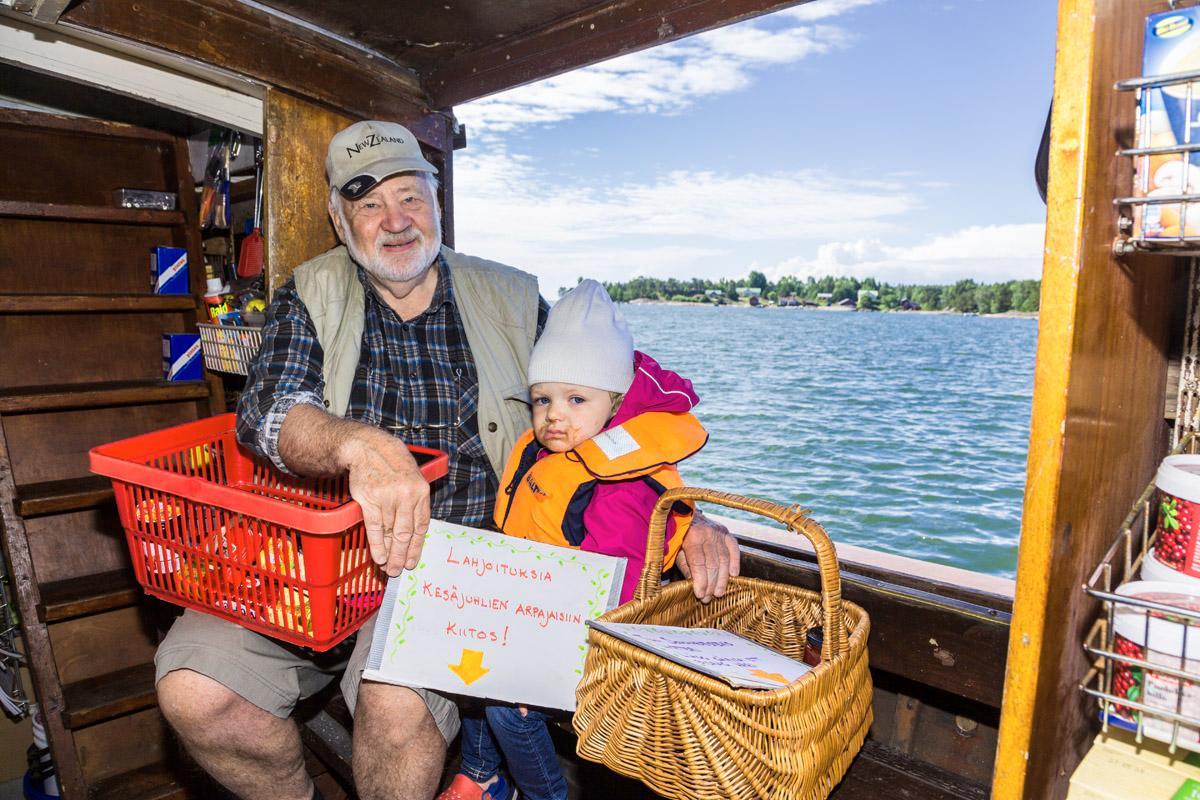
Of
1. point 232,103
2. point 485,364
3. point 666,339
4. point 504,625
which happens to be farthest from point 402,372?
point 666,339

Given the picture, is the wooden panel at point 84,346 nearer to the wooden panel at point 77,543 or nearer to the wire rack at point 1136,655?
the wooden panel at point 77,543

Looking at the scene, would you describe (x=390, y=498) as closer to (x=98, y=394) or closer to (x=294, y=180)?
(x=294, y=180)

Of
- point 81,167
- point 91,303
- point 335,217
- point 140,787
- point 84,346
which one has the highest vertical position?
point 81,167

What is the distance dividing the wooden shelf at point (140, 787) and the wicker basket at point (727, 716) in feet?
6.63

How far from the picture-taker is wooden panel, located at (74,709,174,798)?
2506 millimetres

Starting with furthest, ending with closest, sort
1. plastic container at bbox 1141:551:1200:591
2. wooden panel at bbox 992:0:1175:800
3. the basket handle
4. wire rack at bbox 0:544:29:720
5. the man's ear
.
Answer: wire rack at bbox 0:544:29:720 < the man's ear < the basket handle < plastic container at bbox 1141:551:1200:591 < wooden panel at bbox 992:0:1175:800

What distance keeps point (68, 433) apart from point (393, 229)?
65.8 inches

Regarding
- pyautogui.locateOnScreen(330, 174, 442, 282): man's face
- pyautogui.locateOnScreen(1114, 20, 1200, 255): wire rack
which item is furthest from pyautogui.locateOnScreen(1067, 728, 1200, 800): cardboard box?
pyautogui.locateOnScreen(330, 174, 442, 282): man's face

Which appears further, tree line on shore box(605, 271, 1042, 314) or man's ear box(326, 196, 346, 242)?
tree line on shore box(605, 271, 1042, 314)

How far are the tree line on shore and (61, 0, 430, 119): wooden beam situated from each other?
165 ft

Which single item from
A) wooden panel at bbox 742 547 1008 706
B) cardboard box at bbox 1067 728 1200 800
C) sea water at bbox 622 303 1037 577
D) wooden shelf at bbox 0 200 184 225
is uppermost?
wooden shelf at bbox 0 200 184 225

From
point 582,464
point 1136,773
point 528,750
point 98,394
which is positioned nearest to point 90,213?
point 98,394

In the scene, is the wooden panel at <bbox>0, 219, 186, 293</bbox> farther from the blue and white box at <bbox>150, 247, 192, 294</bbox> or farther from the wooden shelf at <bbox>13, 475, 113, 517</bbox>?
the wooden shelf at <bbox>13, 475, 113, 517</bbox>

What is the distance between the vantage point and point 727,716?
104 centimetres
